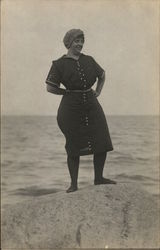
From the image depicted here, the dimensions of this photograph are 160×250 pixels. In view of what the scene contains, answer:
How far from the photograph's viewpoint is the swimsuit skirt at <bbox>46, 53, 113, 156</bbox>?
307 cm

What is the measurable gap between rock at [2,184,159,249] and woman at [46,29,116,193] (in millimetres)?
208

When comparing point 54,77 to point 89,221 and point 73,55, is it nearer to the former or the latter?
point 73,55

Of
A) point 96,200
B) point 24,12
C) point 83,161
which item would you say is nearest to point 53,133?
point 83,161

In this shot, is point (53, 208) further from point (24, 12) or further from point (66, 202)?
point (24, 12)

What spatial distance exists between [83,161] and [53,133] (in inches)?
22.8

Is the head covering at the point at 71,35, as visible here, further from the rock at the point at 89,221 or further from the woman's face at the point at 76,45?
the rock at the point at 89,221

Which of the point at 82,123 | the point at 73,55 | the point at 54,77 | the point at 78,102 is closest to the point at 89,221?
the point at 82,123

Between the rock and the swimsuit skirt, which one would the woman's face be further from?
the rock

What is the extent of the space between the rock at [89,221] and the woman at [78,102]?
208 mm

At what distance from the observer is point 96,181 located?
10.5 ft

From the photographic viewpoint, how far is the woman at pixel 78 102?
3061mm

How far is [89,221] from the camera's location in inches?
117

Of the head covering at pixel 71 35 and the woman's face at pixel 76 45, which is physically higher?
the head covering at pixel 71 35

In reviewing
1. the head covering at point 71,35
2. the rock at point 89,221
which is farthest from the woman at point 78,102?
the rock at point 89,221
